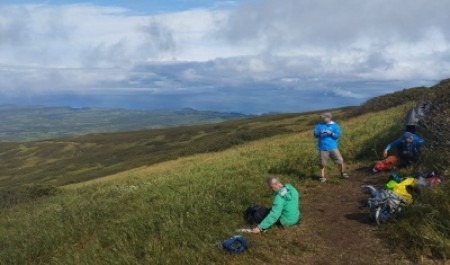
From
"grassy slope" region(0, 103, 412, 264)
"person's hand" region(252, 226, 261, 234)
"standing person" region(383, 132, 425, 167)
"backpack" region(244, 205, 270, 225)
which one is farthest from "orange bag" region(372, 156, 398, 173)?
"person's hand" region(252, 226, 261, 234)

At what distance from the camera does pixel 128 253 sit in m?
8.09

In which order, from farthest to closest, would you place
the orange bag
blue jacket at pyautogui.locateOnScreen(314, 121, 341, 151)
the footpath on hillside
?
blue jacket at pyautogui.locateOnScreen(314, 121, 341, 151) → the orange bag → the footpath on hillside

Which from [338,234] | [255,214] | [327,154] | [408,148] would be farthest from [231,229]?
[408,148]

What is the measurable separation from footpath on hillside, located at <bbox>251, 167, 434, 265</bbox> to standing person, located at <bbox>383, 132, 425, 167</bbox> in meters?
1.37

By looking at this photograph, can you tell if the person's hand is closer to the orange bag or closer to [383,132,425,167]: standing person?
[383,132,425,167]: standing person

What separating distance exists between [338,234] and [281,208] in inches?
47.3

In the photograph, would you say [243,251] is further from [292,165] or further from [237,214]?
[292,165]

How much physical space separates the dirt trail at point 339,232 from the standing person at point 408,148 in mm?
1118

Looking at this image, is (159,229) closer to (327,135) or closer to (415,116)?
(327,135)

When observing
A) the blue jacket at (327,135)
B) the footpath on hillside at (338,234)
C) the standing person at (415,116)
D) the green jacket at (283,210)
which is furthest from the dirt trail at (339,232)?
the standing person at (415,116)

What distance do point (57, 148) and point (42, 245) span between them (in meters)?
137

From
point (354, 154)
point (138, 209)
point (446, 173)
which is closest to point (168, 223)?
point (138, 209)

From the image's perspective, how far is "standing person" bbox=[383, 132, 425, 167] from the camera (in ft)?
41.5

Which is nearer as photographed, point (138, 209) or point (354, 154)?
point (138, 209)
